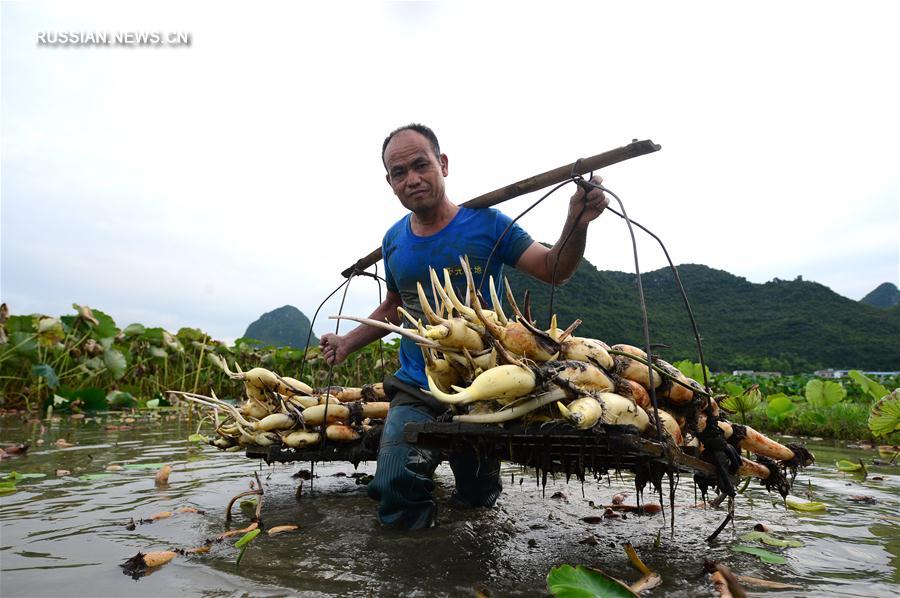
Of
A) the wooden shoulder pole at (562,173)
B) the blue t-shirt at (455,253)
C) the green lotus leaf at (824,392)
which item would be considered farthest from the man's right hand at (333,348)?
the green lotus leaf at (824,392)

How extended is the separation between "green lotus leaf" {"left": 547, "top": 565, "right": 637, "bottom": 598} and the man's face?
2120mm

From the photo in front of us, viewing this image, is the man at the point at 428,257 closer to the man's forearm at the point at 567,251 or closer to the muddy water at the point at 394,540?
the man's forearm at the point at 567,251

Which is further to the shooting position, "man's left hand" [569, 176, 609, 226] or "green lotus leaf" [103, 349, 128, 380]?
"green lotus leaf" [103, 349, 128, 380]

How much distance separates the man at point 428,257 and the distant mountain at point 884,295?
296 feet

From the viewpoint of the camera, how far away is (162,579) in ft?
6.03

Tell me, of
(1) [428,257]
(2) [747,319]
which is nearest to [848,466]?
(1) [428,257]

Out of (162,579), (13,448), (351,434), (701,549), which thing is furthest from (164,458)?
(701,549)

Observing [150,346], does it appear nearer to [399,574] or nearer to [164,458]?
[164,458]

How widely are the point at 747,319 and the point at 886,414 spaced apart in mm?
43730

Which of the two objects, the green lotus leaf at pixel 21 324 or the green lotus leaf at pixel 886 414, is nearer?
the green lotus leaf at pixel 886 414

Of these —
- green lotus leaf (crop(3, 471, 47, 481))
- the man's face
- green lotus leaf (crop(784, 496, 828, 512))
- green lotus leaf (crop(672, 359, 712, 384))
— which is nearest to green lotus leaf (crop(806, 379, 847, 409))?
green lotus leaf (crop(672, 359, 712, 384))

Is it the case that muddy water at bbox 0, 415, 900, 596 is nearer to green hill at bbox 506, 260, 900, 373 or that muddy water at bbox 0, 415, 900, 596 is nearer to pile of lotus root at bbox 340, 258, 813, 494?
pile of lotus root at bbox 340, 258, 813, 494

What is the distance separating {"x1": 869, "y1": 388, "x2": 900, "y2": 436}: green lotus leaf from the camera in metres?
3.44

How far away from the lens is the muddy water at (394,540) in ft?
5.97
